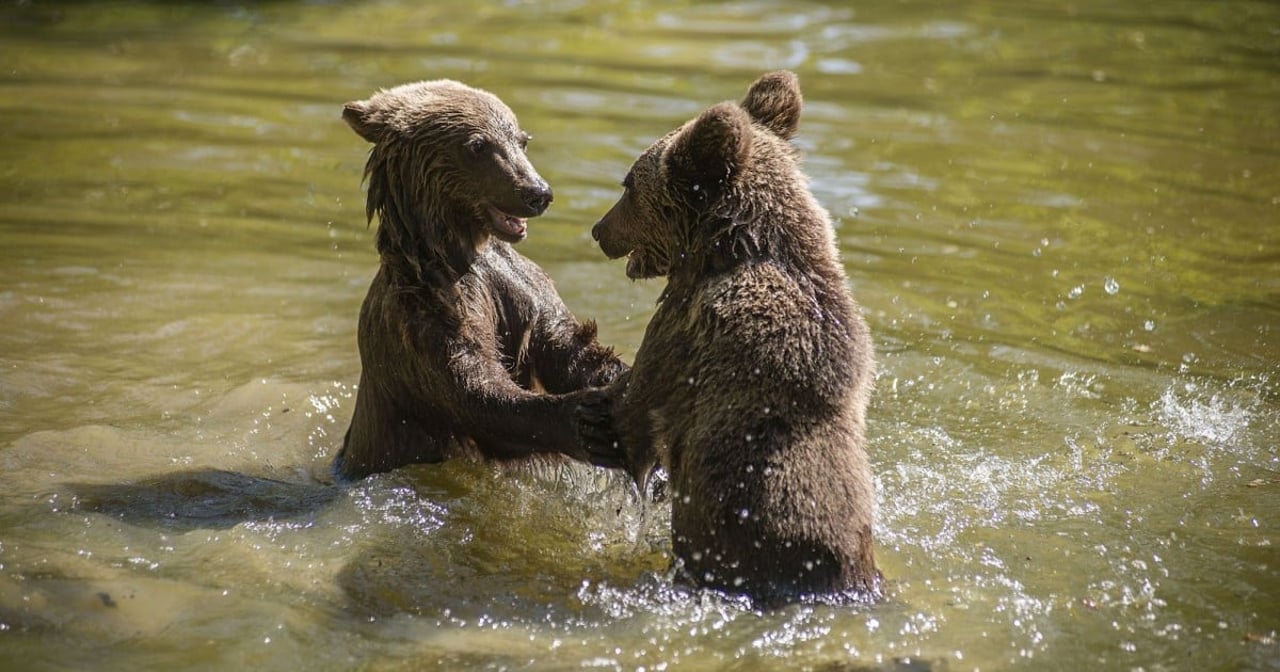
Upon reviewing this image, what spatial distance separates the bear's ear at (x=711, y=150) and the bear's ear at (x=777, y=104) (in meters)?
0.41

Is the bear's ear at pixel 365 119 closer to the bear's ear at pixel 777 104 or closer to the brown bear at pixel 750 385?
the brown bear at pixel 750 385

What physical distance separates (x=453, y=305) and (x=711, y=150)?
1.66 metres

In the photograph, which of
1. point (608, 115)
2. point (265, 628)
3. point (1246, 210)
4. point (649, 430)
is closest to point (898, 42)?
point (608, 115)

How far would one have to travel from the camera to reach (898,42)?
17.4 m

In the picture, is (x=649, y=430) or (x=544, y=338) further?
(x=544, y=338)

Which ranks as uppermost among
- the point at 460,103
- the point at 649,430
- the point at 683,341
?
the point at 460,103

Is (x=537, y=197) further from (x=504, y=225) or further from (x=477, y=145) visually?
(x=477, y=145)

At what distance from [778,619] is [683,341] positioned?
1.20 meters

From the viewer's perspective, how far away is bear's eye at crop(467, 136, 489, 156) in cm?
686

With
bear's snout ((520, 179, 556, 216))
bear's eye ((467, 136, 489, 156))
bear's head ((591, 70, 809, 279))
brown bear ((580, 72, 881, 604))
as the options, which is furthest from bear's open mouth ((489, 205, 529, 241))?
brown bear ((580, 72, 881, 604))

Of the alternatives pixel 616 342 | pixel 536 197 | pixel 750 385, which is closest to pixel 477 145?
pixel 536 197

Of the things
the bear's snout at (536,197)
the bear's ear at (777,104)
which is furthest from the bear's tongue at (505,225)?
the bear's ear at (777,104)

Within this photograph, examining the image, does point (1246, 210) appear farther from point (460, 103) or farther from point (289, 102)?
point (289, 102)

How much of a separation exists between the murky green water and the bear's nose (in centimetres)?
140
